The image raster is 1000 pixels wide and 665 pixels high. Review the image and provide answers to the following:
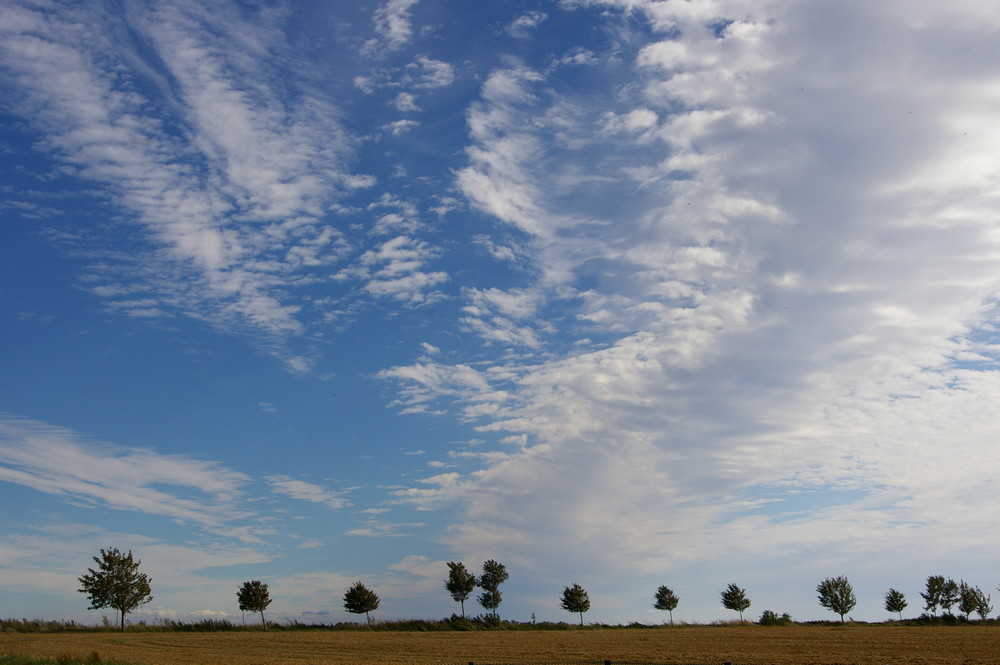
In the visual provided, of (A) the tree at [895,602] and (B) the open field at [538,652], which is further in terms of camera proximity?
(A) the tree at [895,602]

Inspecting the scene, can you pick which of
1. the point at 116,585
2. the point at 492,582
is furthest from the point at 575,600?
the point at 116,585

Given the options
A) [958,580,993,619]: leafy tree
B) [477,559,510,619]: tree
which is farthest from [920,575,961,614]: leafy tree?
[477,559,510,619]: tree

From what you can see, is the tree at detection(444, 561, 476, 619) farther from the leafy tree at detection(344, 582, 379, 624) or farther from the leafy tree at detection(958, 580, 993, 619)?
the leafy tree at detection(958, 580, 993, 619)

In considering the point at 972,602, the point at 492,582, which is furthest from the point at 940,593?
the point at 492,582

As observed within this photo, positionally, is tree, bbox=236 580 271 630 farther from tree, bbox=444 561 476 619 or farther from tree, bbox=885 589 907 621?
tree, bbox=885 589 907 621

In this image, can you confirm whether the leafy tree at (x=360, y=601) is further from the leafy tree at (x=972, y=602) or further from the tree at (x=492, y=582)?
the leafy tree at (x=972, y=602)

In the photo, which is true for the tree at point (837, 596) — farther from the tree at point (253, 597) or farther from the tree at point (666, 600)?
the tree at point (253, 597)

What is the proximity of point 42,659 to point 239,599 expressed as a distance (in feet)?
204

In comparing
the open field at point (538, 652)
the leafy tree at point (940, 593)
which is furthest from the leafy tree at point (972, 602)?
the open field at point (538, 652)

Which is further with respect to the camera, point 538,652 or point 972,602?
point 972,602

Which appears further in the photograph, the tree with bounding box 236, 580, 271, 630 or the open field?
the tree with bounding box 236, 580, 271, 630

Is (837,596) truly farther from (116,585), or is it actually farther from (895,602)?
(116,585)

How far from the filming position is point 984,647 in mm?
40375

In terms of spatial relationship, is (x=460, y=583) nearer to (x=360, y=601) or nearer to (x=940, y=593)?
(x=360, y=601)
